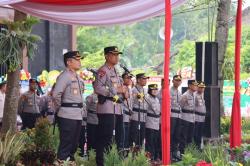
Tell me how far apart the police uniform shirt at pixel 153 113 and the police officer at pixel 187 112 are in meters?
0.69

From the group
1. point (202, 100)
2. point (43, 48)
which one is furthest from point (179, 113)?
point (43, 48)

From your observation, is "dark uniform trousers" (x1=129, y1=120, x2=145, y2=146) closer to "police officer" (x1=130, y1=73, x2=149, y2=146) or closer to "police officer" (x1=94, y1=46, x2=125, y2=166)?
"police officer" (x1=130, y1=73, x2=149, y2=146)

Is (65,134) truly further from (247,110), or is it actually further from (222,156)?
(247,110)

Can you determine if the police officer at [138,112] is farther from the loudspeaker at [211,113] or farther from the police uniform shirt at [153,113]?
the loudspeaker at [211,113]

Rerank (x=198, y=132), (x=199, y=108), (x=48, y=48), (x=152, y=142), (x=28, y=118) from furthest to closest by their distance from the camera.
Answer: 1. (x=48, y=48)
2. (x=198, y=132)
3. (x=28, y=118)
4. (x=199, y=108)
5. (x=152, y=142)

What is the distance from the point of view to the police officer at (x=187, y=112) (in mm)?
9859

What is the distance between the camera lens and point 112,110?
23.7 ft

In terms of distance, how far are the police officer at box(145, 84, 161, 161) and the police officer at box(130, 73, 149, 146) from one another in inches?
3.7

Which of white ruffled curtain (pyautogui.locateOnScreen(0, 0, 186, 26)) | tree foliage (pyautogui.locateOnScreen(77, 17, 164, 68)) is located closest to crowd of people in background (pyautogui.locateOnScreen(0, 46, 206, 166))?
white ruffled curtain (pyautogui.locateOnScreen(0, 0, 186, 26))

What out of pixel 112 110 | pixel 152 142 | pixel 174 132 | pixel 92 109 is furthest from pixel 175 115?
pixel 112 110

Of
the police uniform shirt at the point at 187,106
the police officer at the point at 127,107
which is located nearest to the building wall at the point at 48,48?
the police uniform shirt at the point at 187,106

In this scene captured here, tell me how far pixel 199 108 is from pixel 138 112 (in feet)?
4.67

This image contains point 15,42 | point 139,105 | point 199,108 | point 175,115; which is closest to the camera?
point 15,42

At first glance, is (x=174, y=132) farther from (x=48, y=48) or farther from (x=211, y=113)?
(x=48, y=48)
